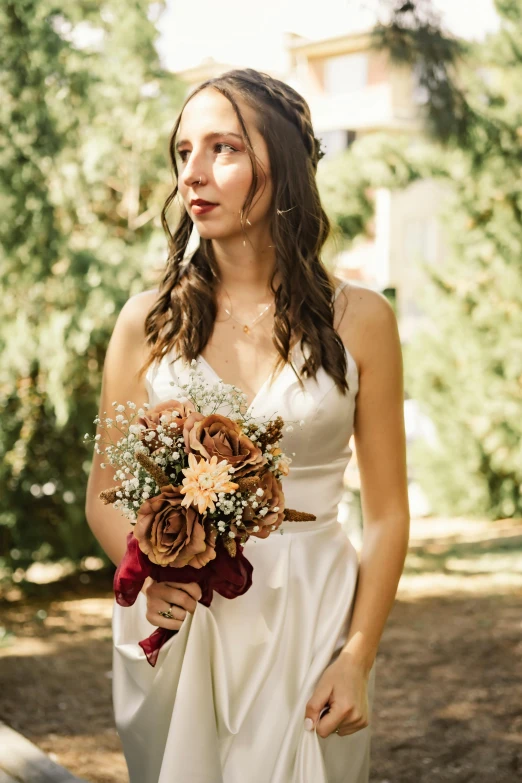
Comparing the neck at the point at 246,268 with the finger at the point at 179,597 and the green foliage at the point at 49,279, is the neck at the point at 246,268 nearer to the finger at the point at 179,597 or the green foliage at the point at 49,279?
the finger at the point at 179,597

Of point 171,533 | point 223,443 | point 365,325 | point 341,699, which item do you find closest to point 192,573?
point 171,533

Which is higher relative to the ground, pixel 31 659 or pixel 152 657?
pixel 152 657

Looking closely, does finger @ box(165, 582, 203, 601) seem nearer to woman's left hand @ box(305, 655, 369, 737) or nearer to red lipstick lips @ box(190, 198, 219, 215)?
woman's left hand @ box(305, 655, 369, 737)

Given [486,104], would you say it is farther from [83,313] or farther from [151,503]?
[151,503]

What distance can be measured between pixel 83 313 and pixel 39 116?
1597 mm

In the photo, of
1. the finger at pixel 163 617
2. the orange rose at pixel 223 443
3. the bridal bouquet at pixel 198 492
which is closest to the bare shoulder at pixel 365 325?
the bridal bouquet at pixel 198 492

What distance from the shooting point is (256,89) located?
8.13 ft

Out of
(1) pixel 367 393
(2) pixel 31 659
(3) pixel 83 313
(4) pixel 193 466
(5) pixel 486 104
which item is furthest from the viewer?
(5) pixel 486 104

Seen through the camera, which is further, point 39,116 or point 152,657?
point 39,116

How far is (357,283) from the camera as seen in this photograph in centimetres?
264

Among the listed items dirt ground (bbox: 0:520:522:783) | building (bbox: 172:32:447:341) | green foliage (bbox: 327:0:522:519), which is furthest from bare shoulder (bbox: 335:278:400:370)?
building (bbox: 172:32:447:341)

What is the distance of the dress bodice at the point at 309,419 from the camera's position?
241 cm

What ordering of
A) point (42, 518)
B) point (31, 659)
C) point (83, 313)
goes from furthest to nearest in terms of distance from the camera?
point (42, 518)
point (83, 313)
point (31, 659)

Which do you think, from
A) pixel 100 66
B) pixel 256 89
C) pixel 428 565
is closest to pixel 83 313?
pixel 100 66
